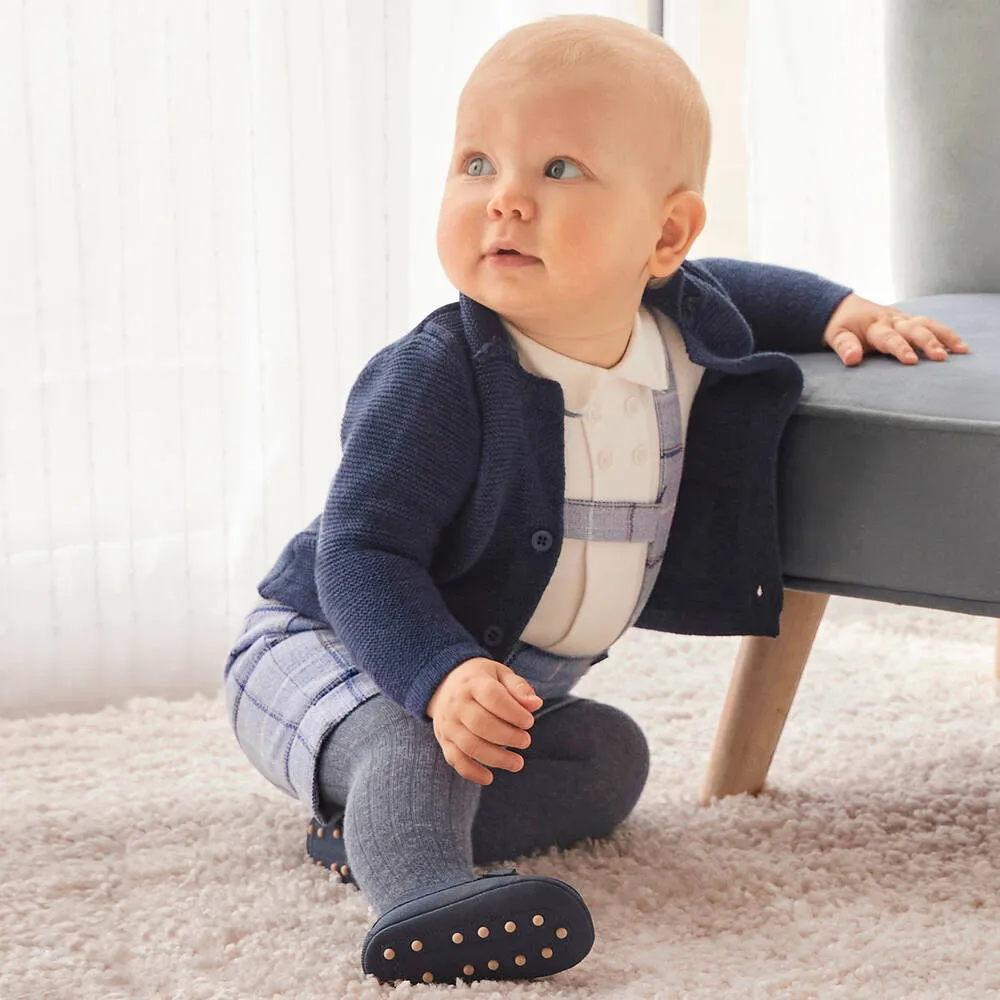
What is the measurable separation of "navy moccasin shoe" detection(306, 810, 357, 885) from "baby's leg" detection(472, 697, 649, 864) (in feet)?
0.29

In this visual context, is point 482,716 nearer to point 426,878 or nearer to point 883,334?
point 426,878

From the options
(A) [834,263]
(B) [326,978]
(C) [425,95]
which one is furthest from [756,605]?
(A) [834,263]

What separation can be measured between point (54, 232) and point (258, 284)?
0.58 feet

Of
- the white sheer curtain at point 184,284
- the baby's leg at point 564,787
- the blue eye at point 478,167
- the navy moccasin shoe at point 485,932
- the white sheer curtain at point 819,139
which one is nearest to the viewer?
the navy moccasin shoe at point 485,932

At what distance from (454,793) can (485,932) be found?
0.11 m

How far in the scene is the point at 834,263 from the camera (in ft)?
5.51

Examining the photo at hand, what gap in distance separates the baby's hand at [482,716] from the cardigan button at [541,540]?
0.35ft

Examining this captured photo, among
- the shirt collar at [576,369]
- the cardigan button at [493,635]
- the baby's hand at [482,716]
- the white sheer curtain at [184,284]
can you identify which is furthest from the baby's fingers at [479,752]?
the white sheer curtain at [184,284]

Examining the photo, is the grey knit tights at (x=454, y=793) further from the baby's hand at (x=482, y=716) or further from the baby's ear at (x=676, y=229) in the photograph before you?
the baby's ear at (x=676, y=229)

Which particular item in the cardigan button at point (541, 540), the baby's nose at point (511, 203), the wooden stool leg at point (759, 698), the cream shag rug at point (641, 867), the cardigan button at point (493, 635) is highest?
the baby's nose at point (511, 203)

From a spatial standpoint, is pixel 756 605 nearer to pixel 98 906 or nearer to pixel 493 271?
pixel 493 271

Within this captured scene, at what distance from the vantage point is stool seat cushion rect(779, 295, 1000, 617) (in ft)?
2.78

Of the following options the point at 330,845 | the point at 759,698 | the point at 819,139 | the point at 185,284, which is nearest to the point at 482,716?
the point at 330,845

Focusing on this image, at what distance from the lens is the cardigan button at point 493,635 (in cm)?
88
